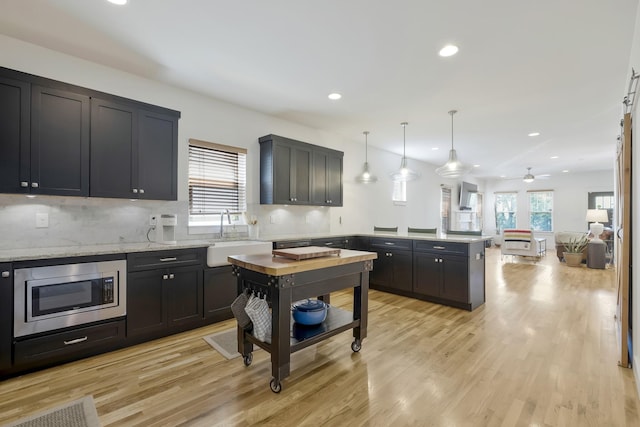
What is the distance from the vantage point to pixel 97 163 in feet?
9.45

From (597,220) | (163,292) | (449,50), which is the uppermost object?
(449,50)

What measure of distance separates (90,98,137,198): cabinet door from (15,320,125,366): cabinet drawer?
123 cm

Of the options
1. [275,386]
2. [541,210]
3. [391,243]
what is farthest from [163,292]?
[541,210]

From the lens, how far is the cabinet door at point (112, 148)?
2.87 meters

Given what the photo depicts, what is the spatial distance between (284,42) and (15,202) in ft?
9.15

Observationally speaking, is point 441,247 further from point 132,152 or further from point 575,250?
point 575,250

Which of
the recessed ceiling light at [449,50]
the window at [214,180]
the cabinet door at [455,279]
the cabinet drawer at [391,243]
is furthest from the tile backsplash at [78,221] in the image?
the recessed ceiling light at [449,50]

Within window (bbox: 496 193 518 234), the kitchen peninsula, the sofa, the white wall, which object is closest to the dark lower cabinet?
the kitchen peninsula

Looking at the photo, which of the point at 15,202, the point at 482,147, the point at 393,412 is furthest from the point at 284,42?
the point at 482,147

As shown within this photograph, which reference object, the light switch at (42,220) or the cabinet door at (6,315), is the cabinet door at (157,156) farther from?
the cabinet door at (6,315)

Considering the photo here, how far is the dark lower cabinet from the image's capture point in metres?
2.83

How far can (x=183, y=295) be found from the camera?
3148 millimetres

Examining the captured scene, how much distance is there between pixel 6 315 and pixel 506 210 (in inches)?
553

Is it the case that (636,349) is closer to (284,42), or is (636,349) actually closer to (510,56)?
(510,56)
